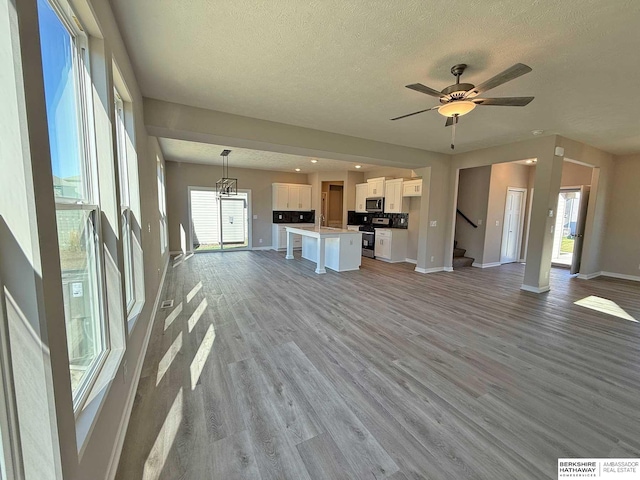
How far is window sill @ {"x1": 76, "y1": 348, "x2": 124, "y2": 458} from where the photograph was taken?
1.06 meters

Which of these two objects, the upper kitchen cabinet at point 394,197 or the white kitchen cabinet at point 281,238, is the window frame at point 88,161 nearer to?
the upper kitchen cabinet at point 394,197

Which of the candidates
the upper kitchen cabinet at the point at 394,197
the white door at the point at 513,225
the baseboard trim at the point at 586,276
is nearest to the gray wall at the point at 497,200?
the white door at the point at 513,225

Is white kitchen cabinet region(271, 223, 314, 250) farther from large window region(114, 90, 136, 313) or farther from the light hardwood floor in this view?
large window region(114, 90, 136, 313)

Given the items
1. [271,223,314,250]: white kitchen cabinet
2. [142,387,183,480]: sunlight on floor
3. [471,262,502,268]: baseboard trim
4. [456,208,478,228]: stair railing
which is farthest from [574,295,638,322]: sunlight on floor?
[271,223,314,250]: white kitchen cabinet

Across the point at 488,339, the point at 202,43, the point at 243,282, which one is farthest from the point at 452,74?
the point at 243,282

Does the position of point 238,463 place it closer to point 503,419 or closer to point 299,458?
point 299,458

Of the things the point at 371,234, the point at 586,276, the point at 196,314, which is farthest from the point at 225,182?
the point at 586,276

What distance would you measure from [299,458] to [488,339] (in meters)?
2.44

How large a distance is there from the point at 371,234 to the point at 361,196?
1.29 metres

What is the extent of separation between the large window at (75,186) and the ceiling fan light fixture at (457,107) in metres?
2.73

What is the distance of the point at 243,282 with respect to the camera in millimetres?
4973

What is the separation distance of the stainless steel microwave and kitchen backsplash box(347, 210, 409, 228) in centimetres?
47

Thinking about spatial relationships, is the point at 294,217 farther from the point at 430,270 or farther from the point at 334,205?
the point at 430,270

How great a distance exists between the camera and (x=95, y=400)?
1242mm
